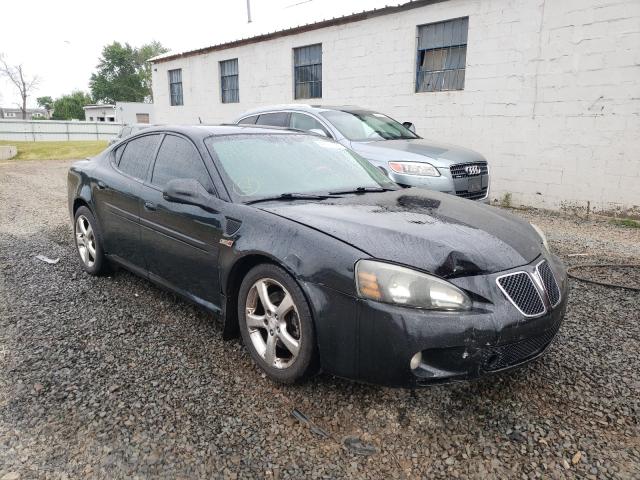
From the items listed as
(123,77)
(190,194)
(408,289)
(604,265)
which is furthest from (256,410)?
(123,77)

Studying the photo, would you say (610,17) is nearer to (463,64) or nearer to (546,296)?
(463,64)

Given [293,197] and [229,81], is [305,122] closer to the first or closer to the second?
[293,197]

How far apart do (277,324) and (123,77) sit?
8156cm

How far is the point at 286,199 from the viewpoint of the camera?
3.06 metres

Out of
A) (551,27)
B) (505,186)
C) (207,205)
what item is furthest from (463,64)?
(207,205)

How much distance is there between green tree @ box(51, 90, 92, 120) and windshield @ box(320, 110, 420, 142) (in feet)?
259

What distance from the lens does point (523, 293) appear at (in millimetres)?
2395

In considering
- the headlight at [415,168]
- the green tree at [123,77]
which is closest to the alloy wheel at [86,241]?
the headlight at [415,168]

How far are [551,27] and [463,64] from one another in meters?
1.88

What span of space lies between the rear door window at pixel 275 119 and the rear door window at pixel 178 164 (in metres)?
4.33

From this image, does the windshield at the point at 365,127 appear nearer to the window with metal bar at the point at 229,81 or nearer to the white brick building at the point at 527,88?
the white brick building at the point at 527,88

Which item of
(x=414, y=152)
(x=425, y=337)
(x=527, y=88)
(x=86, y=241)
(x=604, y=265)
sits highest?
(x=527, y=88)

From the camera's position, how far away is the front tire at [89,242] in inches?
175

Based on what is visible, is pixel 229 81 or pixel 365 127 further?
pixel 229 81
